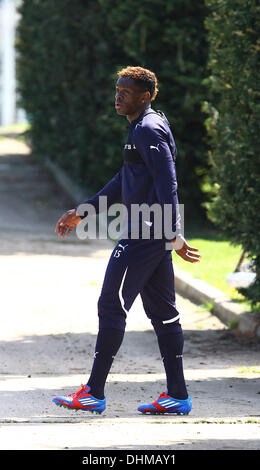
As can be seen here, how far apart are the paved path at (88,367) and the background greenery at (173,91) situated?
101 centimetres

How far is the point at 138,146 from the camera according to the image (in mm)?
5527

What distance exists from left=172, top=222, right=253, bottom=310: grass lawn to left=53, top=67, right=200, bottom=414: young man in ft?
10.8

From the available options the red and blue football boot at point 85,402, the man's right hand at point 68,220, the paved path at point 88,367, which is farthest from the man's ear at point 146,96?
the paved path at point 88,367

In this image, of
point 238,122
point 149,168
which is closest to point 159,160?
point 149,168

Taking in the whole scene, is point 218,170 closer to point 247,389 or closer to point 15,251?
point 247,389

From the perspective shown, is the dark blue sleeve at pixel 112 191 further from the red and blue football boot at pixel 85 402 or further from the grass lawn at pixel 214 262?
the grass lawn at pixel 214 262

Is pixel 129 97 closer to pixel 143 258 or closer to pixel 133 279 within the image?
pixel 143 258

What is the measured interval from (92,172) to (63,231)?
13.2 m

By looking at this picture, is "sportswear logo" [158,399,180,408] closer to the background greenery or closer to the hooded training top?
the hooded training top

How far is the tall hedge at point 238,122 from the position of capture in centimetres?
820

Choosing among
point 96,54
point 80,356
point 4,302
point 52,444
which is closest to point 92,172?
point 96,54

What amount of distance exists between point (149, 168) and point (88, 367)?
8.66 feet

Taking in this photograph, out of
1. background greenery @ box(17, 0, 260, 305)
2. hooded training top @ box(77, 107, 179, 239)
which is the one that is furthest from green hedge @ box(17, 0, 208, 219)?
hooded training top @ box(77, 107, 179, 239)

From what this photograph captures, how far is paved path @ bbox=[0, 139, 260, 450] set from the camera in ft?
16.5
